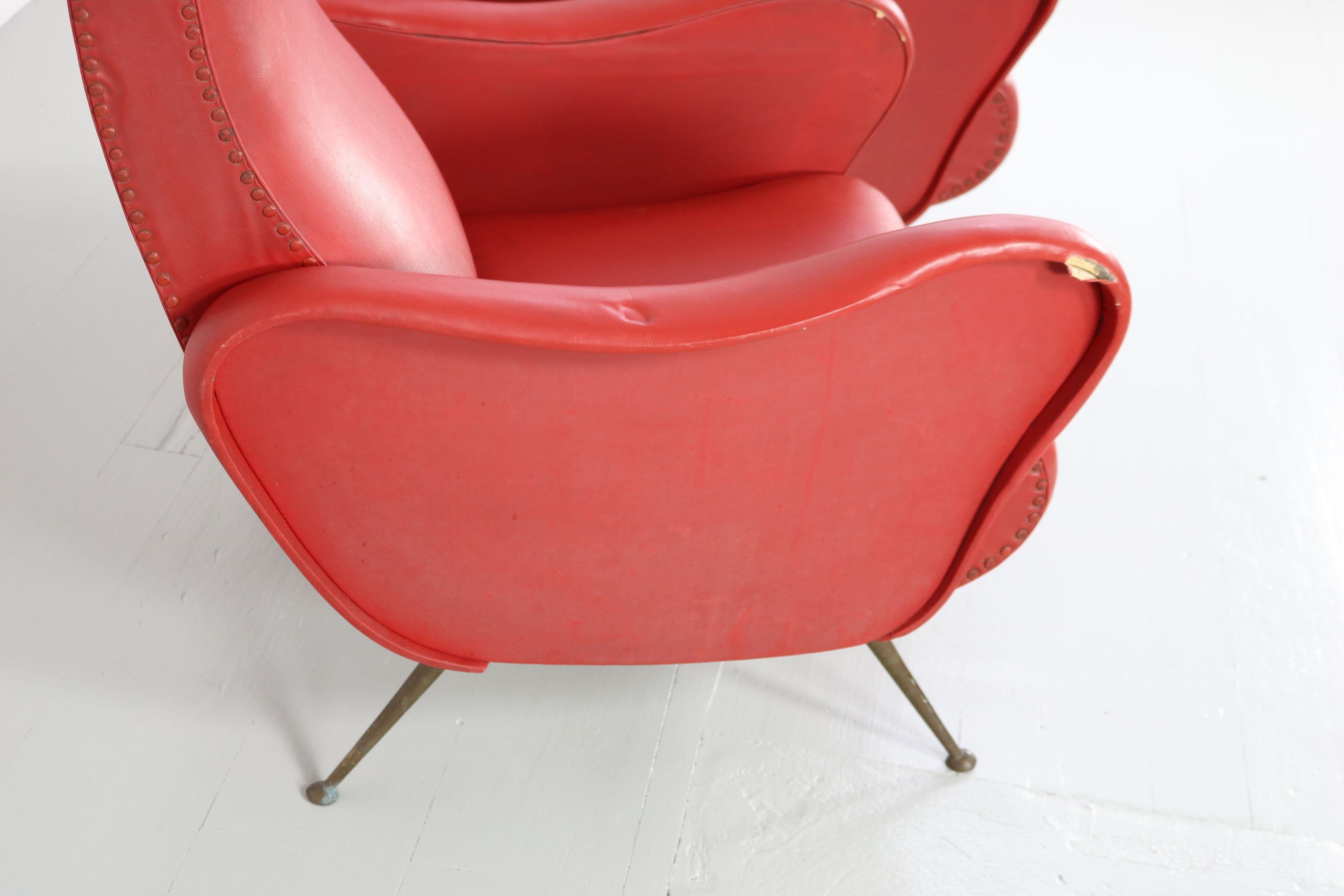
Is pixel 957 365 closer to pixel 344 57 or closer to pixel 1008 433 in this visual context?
pixel 1008 433


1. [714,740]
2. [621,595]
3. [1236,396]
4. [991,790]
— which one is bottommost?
[714,740]

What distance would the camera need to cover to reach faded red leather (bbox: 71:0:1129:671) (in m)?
0.82

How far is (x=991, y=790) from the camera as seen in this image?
50.3 inches

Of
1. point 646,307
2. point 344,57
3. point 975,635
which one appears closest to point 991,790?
point 975,635

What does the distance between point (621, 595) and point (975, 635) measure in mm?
583

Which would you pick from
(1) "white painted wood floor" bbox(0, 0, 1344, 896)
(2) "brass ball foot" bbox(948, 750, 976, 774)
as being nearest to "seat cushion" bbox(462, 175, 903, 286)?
(1) "white painted wood floor" bbox(0, 0, 1344, 896)

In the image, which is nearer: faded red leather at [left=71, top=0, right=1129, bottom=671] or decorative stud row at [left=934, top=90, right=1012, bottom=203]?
faded red leather at [left=71, top=0, right=1129, bottom=671]

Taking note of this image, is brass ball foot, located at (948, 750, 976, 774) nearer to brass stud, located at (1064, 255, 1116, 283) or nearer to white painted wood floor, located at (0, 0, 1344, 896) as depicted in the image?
white painted wood floor, located at (0, 0, 1344, 896)

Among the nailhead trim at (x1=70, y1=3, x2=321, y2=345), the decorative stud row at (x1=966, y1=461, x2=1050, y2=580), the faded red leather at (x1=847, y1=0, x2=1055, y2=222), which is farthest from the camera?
the faded red leather at (x1=847, y1=0, x2=1055, y2=222)

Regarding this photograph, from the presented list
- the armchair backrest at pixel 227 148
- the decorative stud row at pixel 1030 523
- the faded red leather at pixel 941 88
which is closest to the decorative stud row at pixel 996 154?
the faded red leather at pixel 941 88

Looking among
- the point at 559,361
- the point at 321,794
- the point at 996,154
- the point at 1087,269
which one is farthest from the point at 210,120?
the point at 996,154

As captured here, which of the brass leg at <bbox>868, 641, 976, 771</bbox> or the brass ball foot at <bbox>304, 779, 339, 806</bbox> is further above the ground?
the brass leg at <bbox>868, 641, 976, 771</bbox>

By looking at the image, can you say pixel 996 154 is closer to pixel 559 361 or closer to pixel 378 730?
pixel 559 361

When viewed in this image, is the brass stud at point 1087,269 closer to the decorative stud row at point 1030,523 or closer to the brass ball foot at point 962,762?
the decorative stud row at point 1030,523
